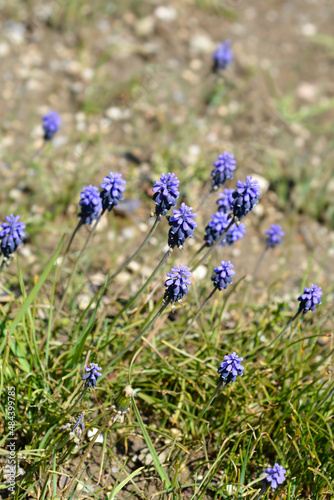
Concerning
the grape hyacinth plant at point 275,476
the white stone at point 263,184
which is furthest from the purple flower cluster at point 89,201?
the white stone at point 263,184

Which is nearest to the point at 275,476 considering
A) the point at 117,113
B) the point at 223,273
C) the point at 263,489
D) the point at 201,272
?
the point at 263,489

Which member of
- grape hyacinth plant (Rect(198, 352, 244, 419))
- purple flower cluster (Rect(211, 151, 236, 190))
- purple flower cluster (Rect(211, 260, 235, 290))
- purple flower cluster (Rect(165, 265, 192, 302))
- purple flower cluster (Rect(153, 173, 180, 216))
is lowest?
grape hyacinth plant (Rect(198, 352, 244, 419))

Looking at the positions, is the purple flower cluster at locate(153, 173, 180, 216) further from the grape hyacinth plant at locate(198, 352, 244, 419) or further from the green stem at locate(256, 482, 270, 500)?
the green stem at locate(256, 482, 270, 500)

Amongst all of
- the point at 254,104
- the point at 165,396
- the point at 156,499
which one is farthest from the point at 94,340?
the point at 254,104

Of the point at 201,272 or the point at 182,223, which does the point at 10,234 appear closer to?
the point at 182,223

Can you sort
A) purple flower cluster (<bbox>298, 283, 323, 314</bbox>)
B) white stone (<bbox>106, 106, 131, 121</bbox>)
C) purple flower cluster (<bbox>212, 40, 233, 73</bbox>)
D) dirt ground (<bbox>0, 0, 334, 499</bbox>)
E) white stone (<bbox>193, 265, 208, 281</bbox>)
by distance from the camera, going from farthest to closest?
white stone (<bbox>106, 106, 131, 121</bbox>) < purple flower cluster (<bbox>212, 40, 233, 73</bbox>) < dirt ground (<bbox>0, 0, 334, 499</bbox>) < white stone (<bbox>193, 265, 208, 281</bbox>) < purple flower cluster (<bbox>298, 283, 323, 314</bbox>)

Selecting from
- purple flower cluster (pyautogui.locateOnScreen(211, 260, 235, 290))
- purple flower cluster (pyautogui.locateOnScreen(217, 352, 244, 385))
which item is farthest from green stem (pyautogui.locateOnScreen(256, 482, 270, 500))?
purple flower cluster (pyautogui.locateOnScreen(211, 260, 235, 290))

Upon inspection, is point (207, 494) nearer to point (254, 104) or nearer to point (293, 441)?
point (293, 441)
